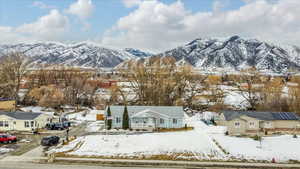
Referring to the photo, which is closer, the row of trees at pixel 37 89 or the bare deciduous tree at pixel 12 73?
the row of trees at pixel 37 89

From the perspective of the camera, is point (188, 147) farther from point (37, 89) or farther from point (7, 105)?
point (37, 89)

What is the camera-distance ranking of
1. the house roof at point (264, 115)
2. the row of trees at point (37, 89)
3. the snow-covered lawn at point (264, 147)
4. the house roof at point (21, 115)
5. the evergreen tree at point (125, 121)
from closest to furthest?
the snow-covered lawn at point (264, 147) < the house roof at point (264, 115) < the evergreen tree at point (125, 121) < the house roof at point (21, 115) < the row of trees at point (37, 89)

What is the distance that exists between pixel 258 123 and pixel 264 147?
9.95 metres

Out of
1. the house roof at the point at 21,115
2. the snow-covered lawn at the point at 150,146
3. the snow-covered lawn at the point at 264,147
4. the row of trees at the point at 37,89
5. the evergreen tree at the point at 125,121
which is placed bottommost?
the snow-covered lawn at the point at 264,147

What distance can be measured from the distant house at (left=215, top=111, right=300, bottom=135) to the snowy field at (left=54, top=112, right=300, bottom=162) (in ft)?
11.8

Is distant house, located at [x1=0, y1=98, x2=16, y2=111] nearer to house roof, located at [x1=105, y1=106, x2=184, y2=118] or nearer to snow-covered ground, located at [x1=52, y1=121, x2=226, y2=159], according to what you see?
house roof, located at [x1=105, y1=106, x2=184, y2=118]

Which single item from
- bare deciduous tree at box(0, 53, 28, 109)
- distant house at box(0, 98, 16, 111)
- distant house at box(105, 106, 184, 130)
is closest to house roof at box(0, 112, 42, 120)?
distant house at box(105, 106, 184, 130)

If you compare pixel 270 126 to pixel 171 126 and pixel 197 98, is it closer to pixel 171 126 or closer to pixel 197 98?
pixel 171 126

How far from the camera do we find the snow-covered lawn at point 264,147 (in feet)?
82.6

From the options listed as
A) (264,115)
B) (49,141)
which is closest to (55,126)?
(49,141)

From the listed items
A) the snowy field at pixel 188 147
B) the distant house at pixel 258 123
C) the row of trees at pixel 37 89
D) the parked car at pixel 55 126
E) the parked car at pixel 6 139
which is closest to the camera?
the snowy field at pixel 188 147

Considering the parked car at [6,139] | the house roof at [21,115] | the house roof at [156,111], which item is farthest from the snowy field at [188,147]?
the house roof at [21,115]

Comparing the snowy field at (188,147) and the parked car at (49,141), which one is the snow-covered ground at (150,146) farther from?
the parked car at (49,141)

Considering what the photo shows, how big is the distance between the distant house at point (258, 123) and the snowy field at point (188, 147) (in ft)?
11.8
